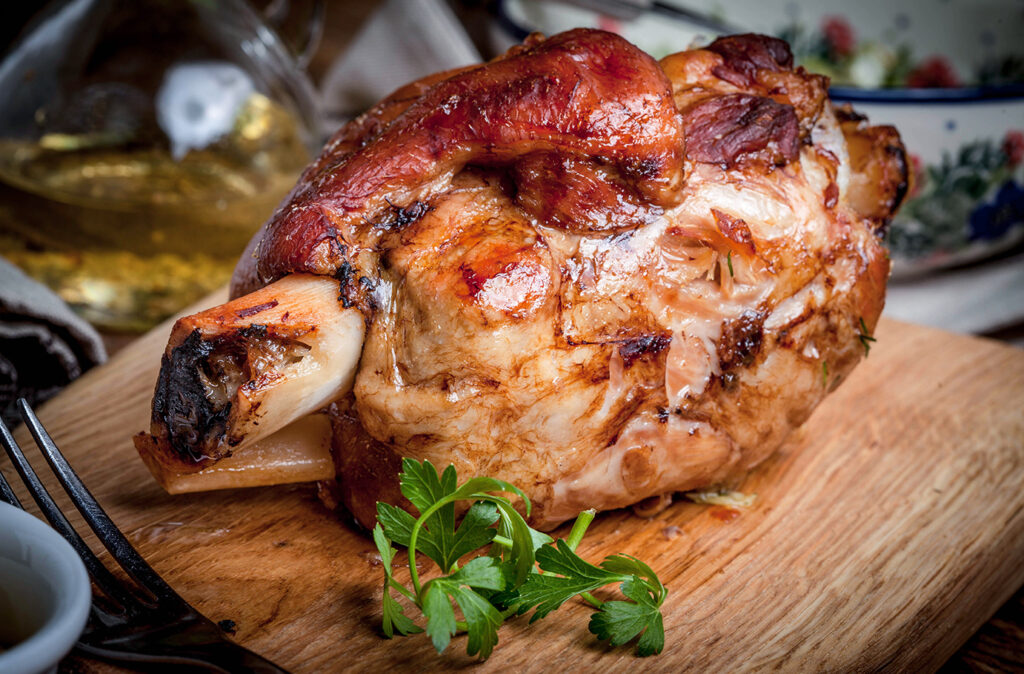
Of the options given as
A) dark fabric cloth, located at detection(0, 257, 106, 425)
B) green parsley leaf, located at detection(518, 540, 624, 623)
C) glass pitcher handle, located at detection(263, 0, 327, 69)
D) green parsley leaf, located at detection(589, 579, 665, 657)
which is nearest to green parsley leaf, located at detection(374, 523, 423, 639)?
green parsley leaf, located at detection(518, 540, 624, 623)

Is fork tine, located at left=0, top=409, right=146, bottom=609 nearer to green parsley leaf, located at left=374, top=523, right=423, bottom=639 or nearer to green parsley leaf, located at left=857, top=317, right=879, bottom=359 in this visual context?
green parsley leaf, located at left=374, top=523, right=423, bottom=639

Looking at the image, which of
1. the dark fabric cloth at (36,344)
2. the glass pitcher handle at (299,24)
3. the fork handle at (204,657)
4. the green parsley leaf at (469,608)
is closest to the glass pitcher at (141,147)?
the glass pitcher handle at (299,24)

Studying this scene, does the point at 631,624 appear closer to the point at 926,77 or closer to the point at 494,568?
the point at 494,568

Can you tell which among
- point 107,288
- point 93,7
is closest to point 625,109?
point 107,288

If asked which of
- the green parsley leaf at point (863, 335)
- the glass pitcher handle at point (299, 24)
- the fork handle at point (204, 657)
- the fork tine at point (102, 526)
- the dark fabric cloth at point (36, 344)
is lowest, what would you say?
the green parsley leaf at point (863, 335)

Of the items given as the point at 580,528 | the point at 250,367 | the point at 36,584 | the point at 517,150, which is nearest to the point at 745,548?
the point at 580,528

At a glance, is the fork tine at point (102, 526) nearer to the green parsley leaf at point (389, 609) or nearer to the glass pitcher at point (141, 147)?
the green parsley leaf at point (389, 609)

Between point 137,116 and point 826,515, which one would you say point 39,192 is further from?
point 826,515
